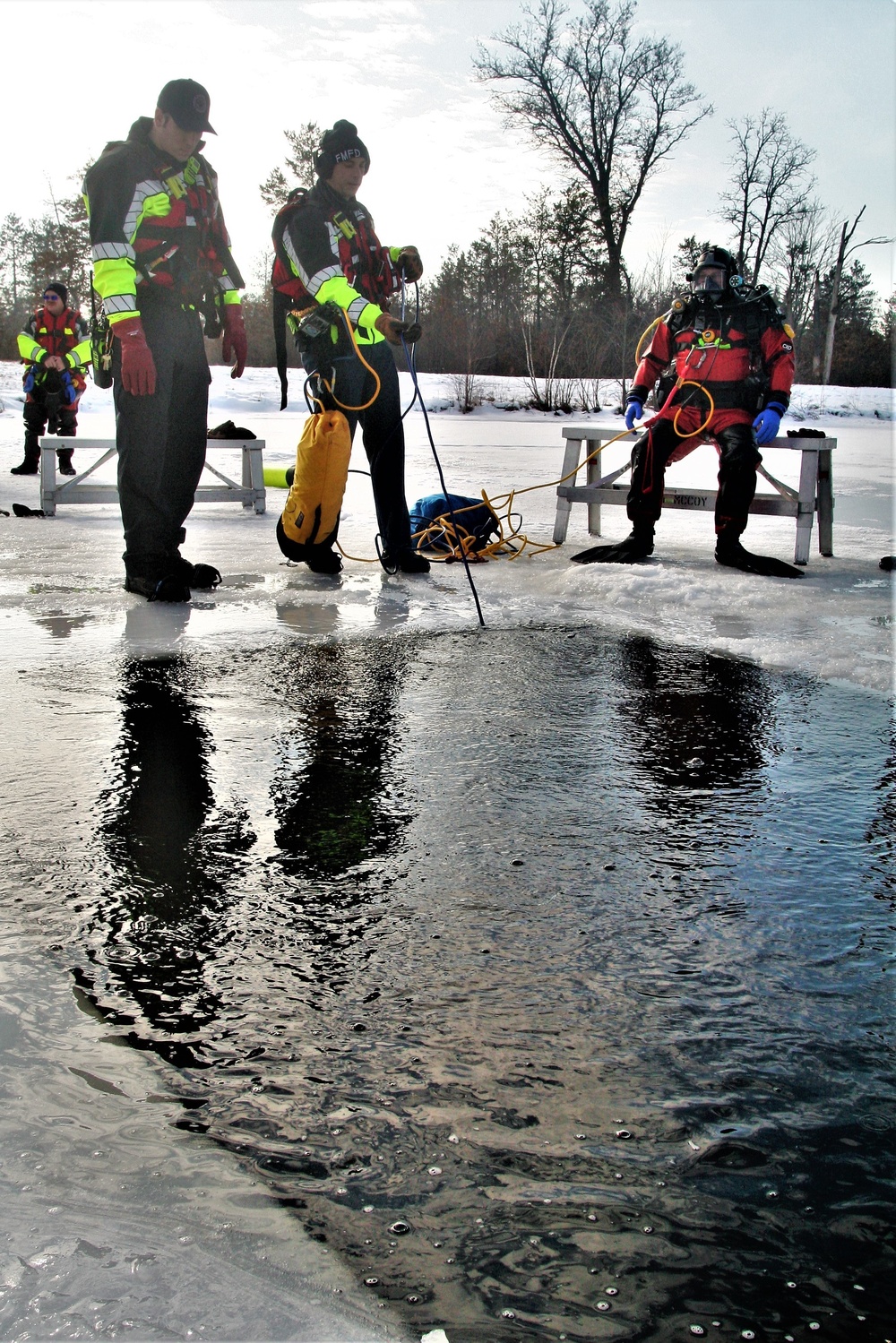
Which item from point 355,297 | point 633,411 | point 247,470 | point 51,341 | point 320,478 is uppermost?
point 51,341

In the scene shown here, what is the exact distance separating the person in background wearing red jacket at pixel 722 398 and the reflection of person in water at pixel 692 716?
1.83 metres

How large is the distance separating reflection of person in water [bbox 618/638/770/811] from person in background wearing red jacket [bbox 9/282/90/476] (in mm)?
7633

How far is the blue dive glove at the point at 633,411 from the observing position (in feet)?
19.3

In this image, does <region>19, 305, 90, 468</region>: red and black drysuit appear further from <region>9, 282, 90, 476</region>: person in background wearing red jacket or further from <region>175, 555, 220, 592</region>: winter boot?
<region>175, 555, 220, 592</region>: winter boot

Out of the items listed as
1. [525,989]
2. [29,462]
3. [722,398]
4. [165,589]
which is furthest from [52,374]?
[525,989]

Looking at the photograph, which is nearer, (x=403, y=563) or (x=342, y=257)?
(x=342, y=257)

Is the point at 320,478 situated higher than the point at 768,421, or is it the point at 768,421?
A: the point at 768,421

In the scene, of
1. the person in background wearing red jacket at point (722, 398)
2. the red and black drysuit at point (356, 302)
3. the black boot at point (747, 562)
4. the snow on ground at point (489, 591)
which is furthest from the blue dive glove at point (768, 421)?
the red and black drysuit at point (356, 302)

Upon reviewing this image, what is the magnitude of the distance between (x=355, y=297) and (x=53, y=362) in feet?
20.0

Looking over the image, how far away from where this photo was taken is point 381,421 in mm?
5020

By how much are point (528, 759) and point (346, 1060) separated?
A: 1267 millimetres

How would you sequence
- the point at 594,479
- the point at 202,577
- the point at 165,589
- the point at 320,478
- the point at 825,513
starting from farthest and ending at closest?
the point at 594,479
the point at 825,513
the point at 320,478
the point at 202,577
the point at 165,589

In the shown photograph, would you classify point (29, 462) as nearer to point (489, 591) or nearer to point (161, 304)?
point (161, 304)

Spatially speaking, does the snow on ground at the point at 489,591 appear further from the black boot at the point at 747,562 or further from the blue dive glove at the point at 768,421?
the blue dive glove at the point at 768,421
